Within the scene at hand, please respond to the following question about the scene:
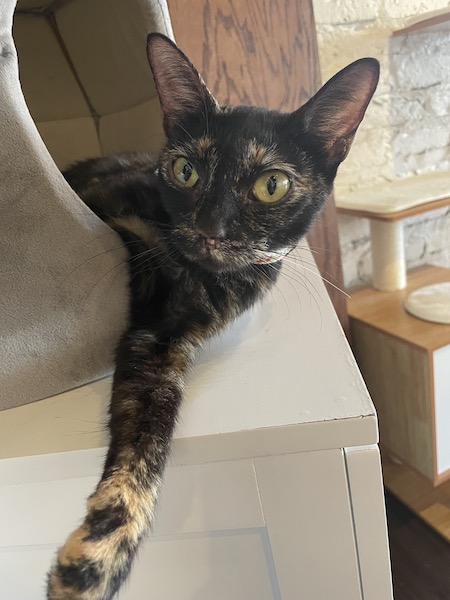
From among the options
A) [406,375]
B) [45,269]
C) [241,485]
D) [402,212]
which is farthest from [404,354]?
[45,269]

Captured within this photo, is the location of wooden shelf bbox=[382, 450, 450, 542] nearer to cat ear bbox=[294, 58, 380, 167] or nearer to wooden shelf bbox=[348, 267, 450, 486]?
wooden shelf bbox=[348, 267, 450, 486]

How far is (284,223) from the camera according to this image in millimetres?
631

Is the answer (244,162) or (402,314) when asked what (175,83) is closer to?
(244,162)

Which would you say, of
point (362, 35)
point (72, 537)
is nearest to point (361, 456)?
point (72, 537)

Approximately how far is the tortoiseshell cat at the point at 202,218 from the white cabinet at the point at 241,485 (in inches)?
1.5

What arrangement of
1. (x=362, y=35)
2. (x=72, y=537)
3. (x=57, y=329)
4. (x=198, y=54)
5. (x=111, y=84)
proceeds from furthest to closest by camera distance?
(x=362, y=35) → (x=198, y=54) → (x=111, y=84) → (x=57, y=329) → (x=72, y=537)

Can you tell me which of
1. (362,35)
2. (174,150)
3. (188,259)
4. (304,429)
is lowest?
(304,429)

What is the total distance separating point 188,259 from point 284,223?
5.4 inches

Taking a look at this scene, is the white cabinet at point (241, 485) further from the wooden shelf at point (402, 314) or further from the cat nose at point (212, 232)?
the wooden shelf at point (402, 314)

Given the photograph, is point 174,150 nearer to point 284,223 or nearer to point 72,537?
point 284,223

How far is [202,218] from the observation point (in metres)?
0.58

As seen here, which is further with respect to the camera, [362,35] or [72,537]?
[362,35]

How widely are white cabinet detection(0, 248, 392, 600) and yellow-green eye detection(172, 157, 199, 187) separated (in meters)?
0.25

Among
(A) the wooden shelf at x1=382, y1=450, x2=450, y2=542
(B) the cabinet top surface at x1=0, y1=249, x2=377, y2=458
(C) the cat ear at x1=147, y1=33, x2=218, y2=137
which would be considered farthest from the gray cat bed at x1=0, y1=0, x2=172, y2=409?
Result: (A) the wooden shelf at x1=382, y1=450, x2=450, y2=542
